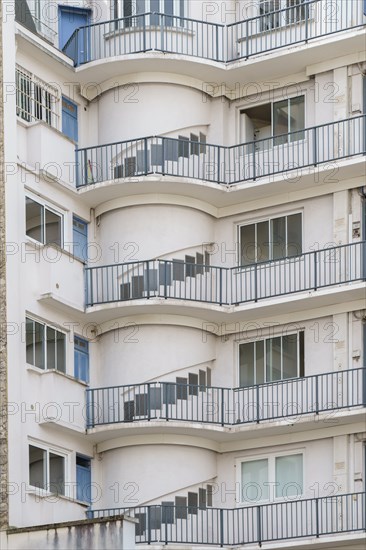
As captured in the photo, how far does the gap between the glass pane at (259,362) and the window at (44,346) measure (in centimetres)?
503

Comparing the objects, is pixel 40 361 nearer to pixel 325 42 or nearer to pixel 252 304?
pixel 252 304

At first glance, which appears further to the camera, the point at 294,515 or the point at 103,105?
the point at 103,105

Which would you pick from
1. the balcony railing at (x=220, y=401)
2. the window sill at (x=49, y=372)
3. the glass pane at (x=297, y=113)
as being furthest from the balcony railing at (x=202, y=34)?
the balcony railing at (x=220, y=401)

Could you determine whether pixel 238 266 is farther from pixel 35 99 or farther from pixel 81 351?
pixel 35 99

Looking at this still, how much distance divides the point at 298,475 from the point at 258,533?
2050 millimetres

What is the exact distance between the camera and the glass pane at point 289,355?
179 ft

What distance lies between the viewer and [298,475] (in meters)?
53.7

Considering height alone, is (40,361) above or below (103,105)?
below

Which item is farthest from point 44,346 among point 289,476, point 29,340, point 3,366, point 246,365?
point 289,476

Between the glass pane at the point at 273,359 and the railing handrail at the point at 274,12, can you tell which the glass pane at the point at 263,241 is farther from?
the railing handrail at the point at 274,12

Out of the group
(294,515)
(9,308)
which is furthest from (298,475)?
(9,308)

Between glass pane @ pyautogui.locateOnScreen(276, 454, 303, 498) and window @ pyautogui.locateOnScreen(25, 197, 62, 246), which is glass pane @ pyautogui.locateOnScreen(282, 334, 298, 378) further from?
window @ pyautogui.locateOnScreen(25, 197, 62, 246)

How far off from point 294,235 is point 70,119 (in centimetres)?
683

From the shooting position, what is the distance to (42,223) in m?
54.3
